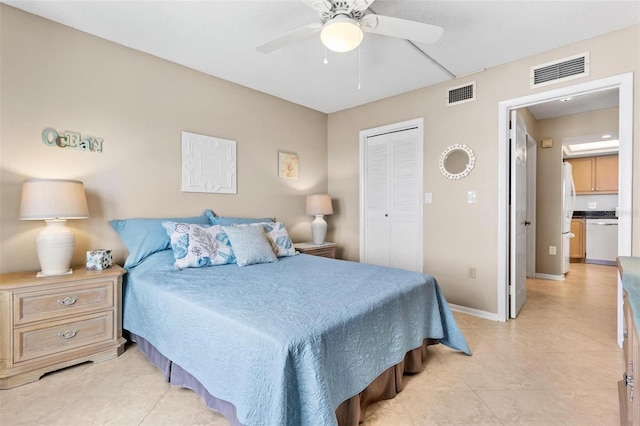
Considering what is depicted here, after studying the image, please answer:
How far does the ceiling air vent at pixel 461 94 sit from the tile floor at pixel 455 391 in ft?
7.59

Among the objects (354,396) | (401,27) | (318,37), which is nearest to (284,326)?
(354,396)

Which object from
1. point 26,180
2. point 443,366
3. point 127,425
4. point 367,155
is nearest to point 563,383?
point 443,366

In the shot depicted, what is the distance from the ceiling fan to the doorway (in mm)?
1507

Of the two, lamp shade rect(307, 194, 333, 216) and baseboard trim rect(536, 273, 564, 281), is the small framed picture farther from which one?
baseboard trim rect(536, 273, 564, 281)

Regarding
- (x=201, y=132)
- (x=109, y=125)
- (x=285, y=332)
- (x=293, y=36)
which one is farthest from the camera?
(x=201, y=132)

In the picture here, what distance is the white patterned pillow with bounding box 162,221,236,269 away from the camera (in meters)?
2.34

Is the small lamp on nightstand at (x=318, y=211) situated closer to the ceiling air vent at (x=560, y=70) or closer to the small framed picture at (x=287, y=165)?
the small framed picture at (x=287, y=165)

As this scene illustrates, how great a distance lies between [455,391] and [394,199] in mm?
2341

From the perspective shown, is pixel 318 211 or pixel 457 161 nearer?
pixel 457 161

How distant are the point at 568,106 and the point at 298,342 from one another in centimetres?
494

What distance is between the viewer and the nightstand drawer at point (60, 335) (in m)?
1.85

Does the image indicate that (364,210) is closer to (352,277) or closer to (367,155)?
(367,155)

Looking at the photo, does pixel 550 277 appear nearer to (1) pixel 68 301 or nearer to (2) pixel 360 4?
(2) pixel 360 4

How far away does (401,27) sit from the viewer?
5.91ft
